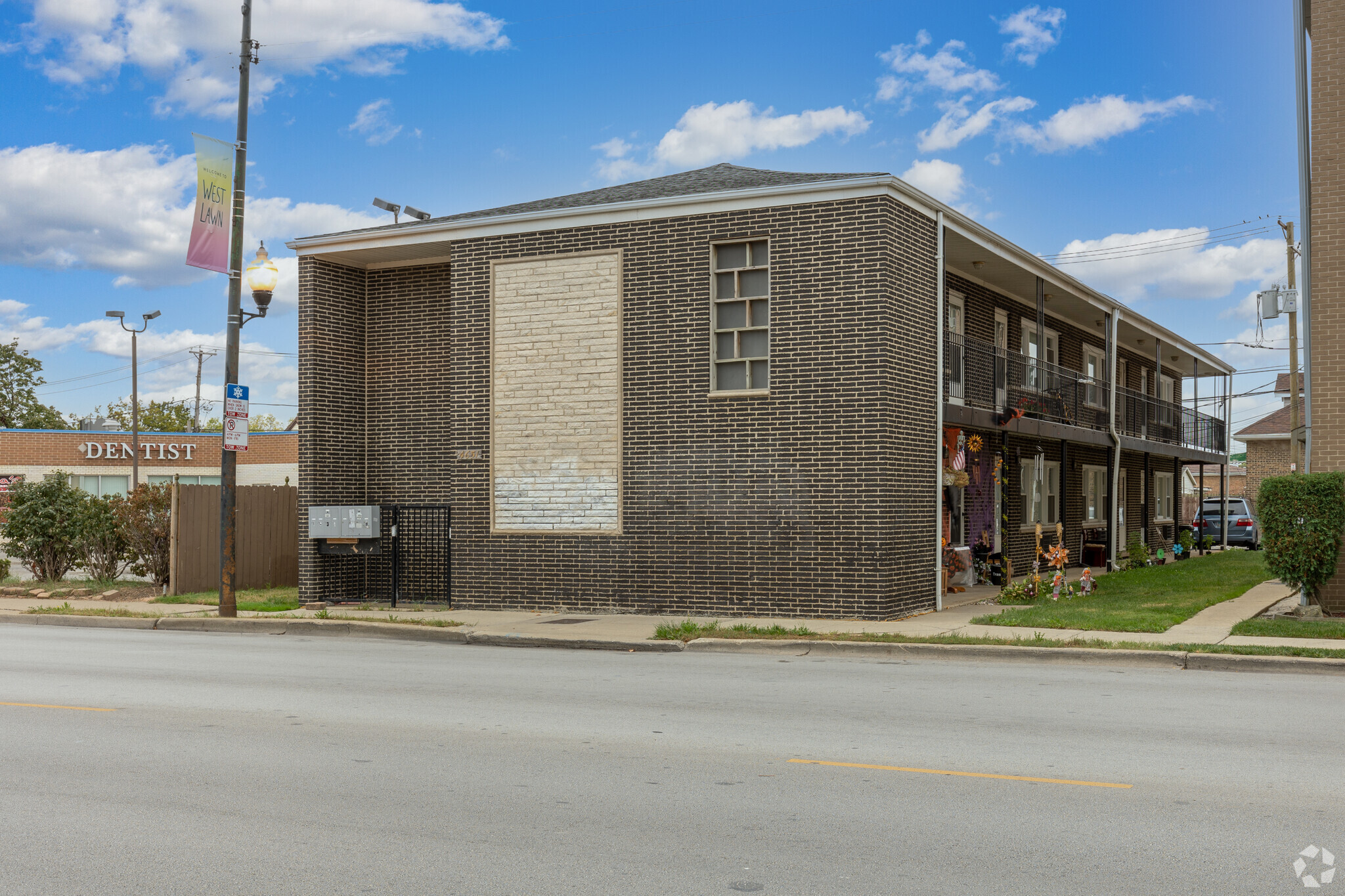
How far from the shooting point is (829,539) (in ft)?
52.5

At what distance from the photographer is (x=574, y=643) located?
47.7ft

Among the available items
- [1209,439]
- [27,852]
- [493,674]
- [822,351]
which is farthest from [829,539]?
[1209,439]

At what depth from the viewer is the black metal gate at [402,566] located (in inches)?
764

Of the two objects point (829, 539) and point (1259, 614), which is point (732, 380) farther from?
point (1259, 614)

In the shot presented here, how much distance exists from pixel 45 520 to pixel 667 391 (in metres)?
13.4

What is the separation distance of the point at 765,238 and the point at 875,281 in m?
1.86

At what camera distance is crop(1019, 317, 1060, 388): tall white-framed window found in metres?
23.8

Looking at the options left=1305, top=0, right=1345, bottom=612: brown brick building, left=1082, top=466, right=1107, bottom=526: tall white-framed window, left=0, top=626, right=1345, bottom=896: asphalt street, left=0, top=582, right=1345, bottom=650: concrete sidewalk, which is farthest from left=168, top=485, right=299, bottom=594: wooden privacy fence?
left=1082, top=466, right=1107, bottom=526: tall white-framed window

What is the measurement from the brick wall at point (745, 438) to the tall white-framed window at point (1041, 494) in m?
8.25

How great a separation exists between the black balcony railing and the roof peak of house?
3.84m

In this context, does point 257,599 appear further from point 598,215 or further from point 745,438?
point 745,438

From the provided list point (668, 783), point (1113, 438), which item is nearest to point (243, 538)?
point (668, 783)

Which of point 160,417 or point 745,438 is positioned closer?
point 745,438

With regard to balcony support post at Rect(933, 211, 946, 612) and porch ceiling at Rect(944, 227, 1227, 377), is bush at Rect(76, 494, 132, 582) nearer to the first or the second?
balcony support post at Rect(933, 211, 946, 612)
